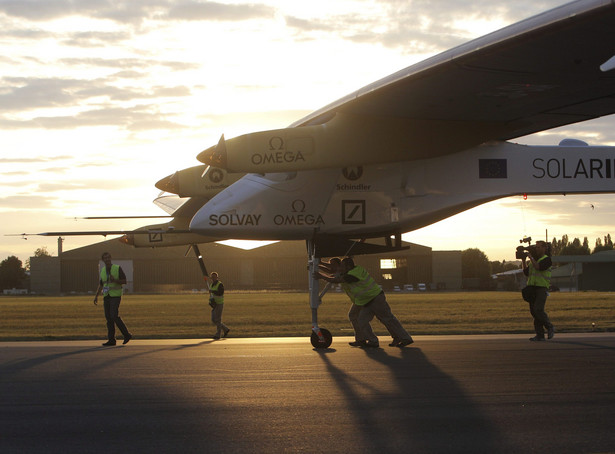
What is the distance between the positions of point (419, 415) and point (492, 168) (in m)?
9.79

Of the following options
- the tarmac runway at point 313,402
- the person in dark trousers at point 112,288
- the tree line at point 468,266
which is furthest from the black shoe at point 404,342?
the tree line at point 468,266

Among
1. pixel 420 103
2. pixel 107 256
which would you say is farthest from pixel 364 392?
pixel 107 256

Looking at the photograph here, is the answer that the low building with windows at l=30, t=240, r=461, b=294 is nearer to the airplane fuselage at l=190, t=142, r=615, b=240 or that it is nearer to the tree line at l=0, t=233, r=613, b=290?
the tree line at l=0, t=233, r=613, b=290

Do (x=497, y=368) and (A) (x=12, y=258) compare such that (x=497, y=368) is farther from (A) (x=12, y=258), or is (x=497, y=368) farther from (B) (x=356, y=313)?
(A) (x=12, y=258)

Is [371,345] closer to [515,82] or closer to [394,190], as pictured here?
[394,190]

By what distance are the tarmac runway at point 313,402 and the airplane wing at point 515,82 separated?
14.2ft

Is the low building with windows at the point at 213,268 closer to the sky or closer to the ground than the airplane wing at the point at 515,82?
closer to the ground

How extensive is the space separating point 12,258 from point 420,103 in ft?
391

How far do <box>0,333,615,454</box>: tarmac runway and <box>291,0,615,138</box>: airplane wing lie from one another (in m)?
4.32

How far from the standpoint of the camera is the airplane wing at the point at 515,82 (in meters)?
10.8

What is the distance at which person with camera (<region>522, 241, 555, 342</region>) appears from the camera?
16250 millimetres

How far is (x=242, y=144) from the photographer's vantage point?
48.9 feet

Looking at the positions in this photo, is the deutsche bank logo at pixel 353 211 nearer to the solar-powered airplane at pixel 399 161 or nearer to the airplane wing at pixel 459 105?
the solar-powered airplane at pixel 399 161

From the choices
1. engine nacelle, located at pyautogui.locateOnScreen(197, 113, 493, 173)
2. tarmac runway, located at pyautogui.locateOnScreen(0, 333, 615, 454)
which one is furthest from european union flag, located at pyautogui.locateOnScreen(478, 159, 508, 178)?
tarmac runway, located at pyautogui.locateOnScreen(0, 333, 615, 454)
